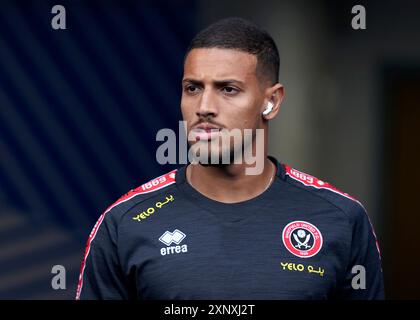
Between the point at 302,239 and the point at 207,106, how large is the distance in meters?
0.66

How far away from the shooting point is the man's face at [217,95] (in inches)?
142

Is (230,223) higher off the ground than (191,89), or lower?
lower

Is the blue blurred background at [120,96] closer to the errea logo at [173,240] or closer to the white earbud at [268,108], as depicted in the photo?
the errea logo at [173,240]

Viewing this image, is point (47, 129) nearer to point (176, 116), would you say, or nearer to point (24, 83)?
point (24, 83)

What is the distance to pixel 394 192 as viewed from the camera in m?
8.10

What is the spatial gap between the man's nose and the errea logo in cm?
48

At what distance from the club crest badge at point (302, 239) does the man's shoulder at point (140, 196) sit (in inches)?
20.7

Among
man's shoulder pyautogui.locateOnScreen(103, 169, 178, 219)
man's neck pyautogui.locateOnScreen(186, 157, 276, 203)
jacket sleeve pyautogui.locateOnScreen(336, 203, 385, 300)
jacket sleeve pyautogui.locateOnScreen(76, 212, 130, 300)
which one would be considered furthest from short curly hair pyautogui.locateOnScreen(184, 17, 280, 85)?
jacket sleeve pyautogui.locateOnScreen(76, 212, 130, 300)

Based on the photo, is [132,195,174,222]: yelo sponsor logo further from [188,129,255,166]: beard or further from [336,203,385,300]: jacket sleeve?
[336,203,385,300]: jacket sleeve

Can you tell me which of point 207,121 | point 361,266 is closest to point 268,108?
point 207,121

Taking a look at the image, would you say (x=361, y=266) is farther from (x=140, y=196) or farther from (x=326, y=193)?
(x=140, y=196)

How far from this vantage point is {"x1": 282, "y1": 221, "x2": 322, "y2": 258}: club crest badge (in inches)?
146

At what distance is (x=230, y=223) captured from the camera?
371 cm
